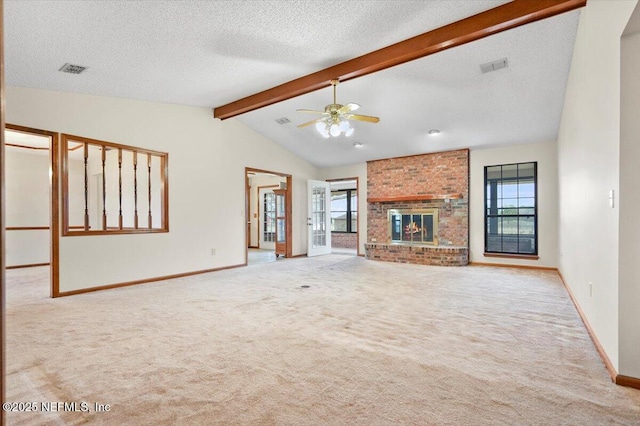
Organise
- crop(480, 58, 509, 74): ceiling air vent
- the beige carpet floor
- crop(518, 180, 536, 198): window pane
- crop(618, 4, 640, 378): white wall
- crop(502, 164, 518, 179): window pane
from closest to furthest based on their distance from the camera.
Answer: the beige carpet floor
crop(618, 4, 640, 378): white wall
crop(480, 58, 509, 74): ceiling air vent
crop(518, 180, 536, 198): window pane
crop(502, 164, 518, 179): window pane

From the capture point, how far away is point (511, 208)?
22.7 feet

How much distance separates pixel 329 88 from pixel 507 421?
15.3ft

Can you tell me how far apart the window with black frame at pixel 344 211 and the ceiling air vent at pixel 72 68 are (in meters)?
8.40

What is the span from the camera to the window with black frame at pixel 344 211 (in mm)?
11320

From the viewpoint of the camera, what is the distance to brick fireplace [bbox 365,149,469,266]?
717 cm

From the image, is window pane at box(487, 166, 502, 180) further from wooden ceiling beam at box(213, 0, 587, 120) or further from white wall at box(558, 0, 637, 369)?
wooden ceiling beam at box(213, 0, 587, 120)

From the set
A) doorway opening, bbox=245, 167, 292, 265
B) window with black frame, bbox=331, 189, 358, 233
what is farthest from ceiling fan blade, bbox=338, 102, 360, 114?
window with black frame, bbox=331, 189, 358, 233

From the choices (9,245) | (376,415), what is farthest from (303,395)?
(9,245)

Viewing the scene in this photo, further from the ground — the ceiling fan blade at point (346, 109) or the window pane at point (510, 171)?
the ceiling fan blade at point (346, 109)

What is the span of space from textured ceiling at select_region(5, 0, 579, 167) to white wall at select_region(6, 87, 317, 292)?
274 mm

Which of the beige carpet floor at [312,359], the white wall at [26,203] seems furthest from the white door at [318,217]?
the white wall at [26,203]

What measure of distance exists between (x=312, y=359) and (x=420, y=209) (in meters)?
5.95

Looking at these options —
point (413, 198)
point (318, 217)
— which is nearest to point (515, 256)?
point (413, 198)

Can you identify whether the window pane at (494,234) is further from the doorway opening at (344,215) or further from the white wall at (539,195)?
the doorway opening at (344,215)
